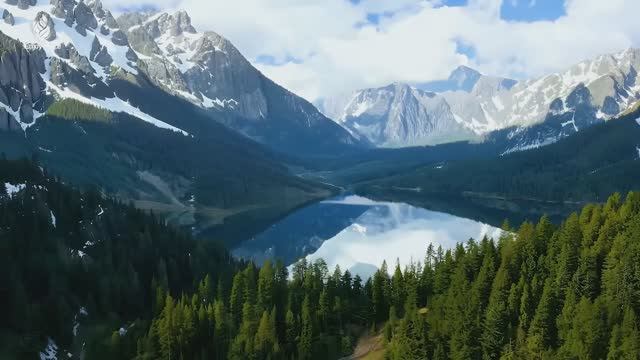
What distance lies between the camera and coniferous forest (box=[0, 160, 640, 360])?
69625 mm

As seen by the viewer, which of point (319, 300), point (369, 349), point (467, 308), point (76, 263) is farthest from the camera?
point (76, 263)

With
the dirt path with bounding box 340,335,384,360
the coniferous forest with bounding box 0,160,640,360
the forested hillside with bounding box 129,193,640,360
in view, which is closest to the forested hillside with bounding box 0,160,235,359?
the coniferous forest with bounding box 0,160,640,360

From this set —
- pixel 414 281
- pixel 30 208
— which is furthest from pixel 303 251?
pixel 414 281

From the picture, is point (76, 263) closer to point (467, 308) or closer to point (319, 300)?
point (319, 300)

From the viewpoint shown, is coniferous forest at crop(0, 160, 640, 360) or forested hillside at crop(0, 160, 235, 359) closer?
coniferous forest at crop(0, 160, 640, 360)

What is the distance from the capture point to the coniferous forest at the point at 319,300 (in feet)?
228

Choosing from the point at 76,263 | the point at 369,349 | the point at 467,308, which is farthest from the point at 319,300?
the point at 76,263

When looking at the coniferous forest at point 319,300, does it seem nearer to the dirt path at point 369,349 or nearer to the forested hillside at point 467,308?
the forested hillside at point 467,308

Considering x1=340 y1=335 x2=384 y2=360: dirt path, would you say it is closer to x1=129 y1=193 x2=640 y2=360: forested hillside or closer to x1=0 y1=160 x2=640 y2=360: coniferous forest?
x1=129 y1=193 x2=640 y2=360: forested hillside

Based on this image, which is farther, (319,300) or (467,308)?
(319,300)

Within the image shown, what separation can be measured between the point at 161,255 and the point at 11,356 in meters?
47.7

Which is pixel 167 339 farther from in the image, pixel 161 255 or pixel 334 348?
pixel 161 255

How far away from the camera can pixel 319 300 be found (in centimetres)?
9094

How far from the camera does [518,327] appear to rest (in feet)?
235
